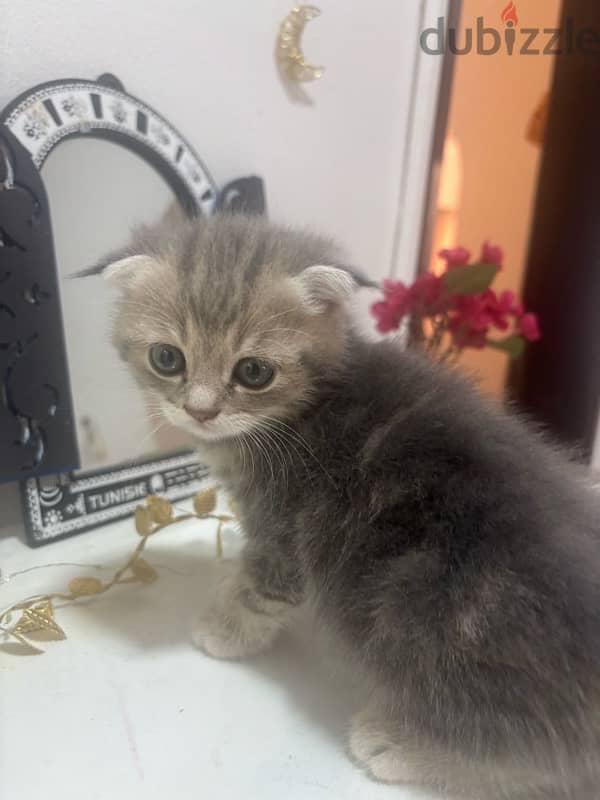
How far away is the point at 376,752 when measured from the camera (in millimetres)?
741

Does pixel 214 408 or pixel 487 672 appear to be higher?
pixel 214 408

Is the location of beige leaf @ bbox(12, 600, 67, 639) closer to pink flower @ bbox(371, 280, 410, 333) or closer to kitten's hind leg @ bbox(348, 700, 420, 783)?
kitten's hind leg @ bbox(348, 700, 420, 783)

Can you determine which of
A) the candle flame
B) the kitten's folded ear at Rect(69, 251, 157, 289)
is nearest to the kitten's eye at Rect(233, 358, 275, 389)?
the kitten's folded ear at Rect(69, 251, 157, 289)

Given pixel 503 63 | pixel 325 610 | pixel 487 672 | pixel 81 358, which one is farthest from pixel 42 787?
pixel 503 63

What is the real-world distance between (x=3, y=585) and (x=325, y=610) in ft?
1.75

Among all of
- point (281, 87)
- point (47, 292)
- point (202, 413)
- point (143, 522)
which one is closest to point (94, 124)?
point (47, 292)

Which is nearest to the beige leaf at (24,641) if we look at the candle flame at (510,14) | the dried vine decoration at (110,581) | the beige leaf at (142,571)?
the dried vine decoration at (110,581)

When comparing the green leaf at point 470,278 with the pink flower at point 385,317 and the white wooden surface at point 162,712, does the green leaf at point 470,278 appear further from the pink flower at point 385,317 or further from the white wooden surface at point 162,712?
the white wooden surface at point 162,712

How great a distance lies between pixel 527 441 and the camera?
78 cm

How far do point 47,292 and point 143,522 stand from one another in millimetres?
398

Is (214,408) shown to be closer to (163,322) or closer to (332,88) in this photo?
(163,322)

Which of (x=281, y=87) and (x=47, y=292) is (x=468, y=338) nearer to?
(x=281, y=87)

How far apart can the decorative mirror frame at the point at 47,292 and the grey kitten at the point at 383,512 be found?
0.62 feet

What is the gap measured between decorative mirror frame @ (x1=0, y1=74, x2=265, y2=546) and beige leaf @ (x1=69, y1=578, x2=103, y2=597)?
0.15 meters
